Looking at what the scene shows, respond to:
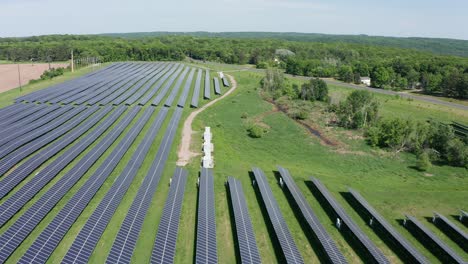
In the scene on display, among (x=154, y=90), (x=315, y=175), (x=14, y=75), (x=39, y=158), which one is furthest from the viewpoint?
(x=14, y=75)

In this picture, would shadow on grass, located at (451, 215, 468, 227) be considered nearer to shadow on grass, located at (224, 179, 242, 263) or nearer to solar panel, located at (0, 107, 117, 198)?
shadow on grass, located at (224, 179, 242, 263)

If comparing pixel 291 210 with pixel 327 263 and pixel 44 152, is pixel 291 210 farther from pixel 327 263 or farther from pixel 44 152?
pixel 44 152

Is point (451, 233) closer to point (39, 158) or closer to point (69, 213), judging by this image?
point (69, 213)

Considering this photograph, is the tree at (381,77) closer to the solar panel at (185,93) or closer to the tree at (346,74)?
the tree at (346,74)

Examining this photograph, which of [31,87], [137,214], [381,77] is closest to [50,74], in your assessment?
[31,87]

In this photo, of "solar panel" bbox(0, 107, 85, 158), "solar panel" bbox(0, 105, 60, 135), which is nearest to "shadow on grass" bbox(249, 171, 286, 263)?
"solar panel" bbox(0, 107, 85, 158)

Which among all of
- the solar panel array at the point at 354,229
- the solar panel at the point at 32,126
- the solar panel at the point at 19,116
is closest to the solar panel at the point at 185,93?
the solar panel at the point at 32,126
